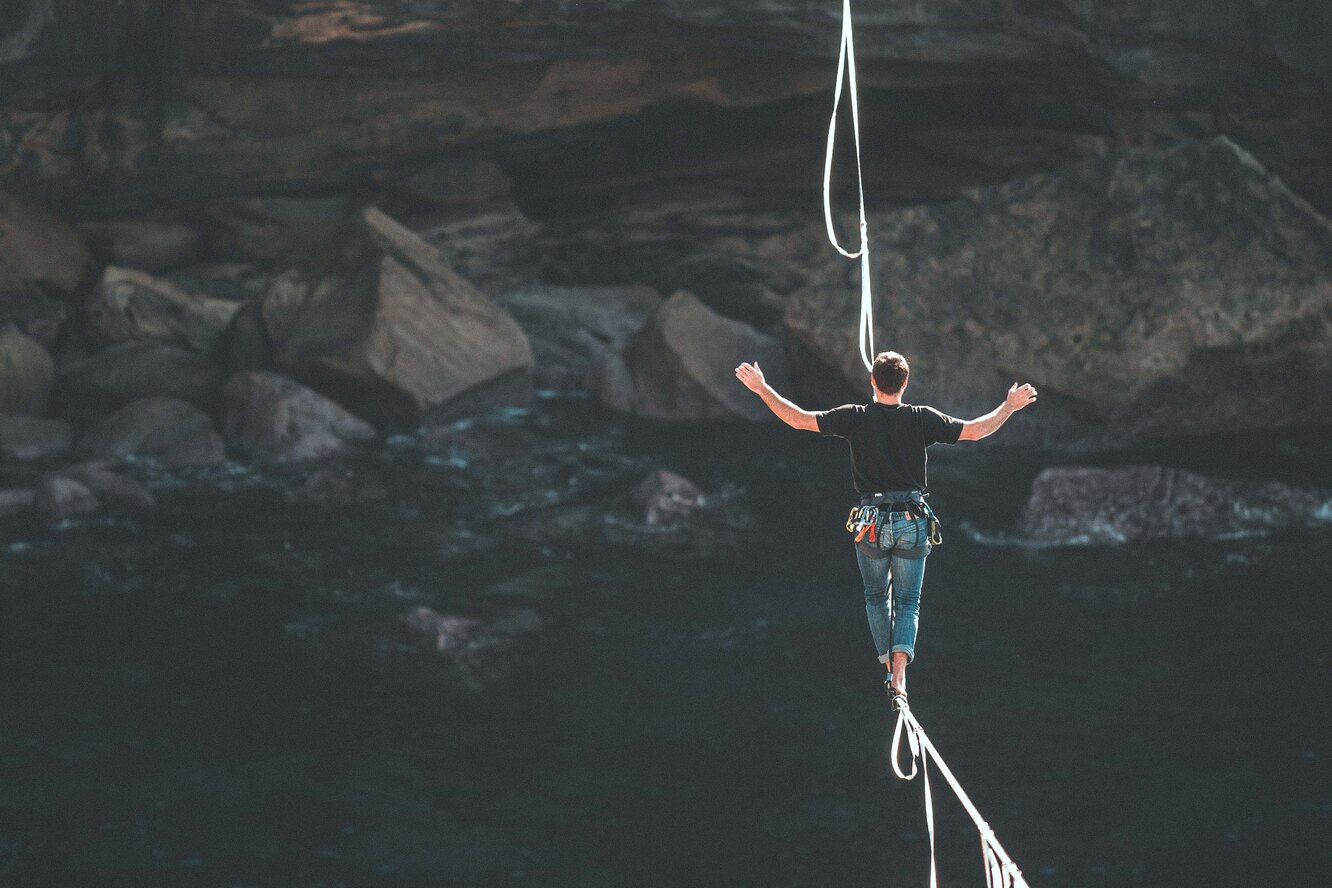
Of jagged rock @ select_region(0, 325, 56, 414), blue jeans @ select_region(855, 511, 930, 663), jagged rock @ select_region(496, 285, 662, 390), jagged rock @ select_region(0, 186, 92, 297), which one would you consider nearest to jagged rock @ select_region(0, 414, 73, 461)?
jagged rock @ select_region(0, 325, 56, 414)

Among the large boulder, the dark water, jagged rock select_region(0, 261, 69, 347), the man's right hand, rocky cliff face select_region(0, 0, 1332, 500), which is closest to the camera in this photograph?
the man's right hand

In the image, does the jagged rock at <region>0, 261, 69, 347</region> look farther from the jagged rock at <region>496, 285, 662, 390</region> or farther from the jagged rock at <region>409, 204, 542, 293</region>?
the jagged rock at <region>496, 285, 662, 390</region>

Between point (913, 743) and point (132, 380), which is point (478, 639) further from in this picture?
point (132, 380)

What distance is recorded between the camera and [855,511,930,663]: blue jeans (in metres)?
9.39

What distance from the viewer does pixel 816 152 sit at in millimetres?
27516

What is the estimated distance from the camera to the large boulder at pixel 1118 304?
67.1 feet

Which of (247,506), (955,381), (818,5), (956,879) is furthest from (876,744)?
(818,5)

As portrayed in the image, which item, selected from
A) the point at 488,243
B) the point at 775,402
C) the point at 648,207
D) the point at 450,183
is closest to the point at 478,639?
the point at 775,402

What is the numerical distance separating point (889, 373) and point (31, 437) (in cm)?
1647

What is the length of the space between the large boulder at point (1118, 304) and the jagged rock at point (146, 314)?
9.04 meters

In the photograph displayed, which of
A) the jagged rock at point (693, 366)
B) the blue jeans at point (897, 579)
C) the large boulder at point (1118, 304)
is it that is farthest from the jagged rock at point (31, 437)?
the blue jeans at point (897, 579)

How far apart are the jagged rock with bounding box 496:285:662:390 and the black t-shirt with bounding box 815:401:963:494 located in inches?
651

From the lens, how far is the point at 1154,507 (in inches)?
722

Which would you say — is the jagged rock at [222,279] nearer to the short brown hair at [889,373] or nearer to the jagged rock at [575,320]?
the jagged rock at [575,320]
